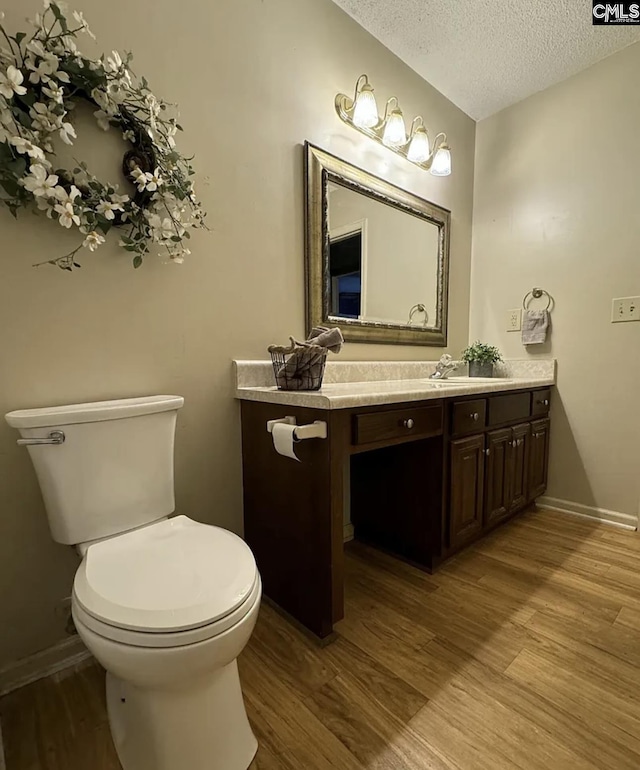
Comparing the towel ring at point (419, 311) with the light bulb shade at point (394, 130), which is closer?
the light bulb shade at point (394, 130)

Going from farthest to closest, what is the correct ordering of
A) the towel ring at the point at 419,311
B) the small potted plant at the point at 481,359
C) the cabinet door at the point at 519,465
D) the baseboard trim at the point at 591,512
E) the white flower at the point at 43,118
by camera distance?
the small potted plant at the point at 481,359 → the towel ring at the point at 419,311 → the baseboard trim at the point at 591,512 → the cabinet door at the point at 519,465 → the white flower at the point at 43,118

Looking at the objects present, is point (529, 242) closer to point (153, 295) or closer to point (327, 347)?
point (327, 347)

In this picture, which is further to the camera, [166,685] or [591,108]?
[591,108]

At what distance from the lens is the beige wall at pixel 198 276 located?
1061mm

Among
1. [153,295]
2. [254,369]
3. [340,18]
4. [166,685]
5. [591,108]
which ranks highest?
[340,18]

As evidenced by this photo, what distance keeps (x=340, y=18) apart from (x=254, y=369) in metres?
1.66

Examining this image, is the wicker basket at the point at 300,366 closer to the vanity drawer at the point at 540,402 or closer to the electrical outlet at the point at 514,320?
the vanity drawer at the point at 540,402

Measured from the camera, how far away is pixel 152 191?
1.16 m

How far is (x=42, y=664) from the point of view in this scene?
110 cm

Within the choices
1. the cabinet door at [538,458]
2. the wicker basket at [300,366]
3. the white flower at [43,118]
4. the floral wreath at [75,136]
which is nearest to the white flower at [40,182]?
the floral wreath at [75,136]

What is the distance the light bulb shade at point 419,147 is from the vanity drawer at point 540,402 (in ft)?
4.61

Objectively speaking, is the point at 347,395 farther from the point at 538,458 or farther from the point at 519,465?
the point at 538,458

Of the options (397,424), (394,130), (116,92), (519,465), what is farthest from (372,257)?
(519,465)

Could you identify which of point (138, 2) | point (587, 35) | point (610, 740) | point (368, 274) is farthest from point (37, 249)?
point (587, 35)
